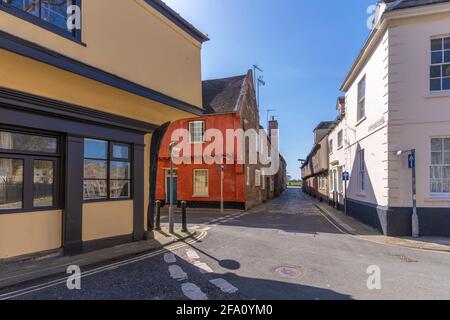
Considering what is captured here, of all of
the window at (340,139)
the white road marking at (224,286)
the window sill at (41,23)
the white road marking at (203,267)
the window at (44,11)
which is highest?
the window at (44,11)

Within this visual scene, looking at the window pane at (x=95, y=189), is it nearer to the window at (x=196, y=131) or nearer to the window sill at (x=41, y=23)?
the window sill at (x=41, y=23)

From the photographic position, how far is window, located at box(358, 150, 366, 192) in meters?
14.1

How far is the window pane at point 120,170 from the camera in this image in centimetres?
876

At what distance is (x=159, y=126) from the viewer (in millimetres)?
10195

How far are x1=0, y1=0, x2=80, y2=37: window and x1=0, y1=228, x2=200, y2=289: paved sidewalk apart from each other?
4853mm

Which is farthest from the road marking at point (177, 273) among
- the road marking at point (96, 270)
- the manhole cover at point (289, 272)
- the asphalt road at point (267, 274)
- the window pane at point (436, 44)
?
the window pane at point (436, 44)

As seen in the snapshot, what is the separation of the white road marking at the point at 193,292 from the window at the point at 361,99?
12.5 meters

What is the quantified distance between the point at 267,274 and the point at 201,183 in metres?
15.5

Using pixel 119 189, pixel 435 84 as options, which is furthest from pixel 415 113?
pixel 119 189

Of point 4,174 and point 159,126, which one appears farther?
point 159,126

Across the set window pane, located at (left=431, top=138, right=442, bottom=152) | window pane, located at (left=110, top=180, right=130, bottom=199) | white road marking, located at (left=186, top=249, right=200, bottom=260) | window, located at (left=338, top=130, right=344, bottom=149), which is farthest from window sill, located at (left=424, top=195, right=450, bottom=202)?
window pane, located at (left=110, top=180, right=130, bottom=199)

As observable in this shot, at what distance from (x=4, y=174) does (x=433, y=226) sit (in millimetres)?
12664
